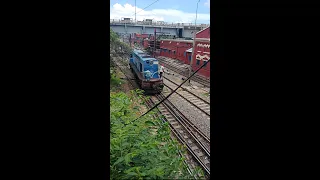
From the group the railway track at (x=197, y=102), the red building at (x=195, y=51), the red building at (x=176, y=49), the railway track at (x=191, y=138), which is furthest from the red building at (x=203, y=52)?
the railway track at (x=191, y=138)

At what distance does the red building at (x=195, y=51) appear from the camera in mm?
16375

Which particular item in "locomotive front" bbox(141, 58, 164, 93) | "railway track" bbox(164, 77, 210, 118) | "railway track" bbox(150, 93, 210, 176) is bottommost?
"railway track" bbox(150, 93, 210, 176)

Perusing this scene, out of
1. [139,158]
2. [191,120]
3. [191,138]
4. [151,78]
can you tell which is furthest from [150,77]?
[139,158]

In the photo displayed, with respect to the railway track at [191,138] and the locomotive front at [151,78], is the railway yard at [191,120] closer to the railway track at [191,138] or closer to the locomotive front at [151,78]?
the railway track at [191,138]

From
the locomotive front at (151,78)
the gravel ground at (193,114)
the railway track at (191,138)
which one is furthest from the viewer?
the locomotive front at (151,78)

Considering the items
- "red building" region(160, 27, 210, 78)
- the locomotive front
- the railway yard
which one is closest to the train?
the locomotive front

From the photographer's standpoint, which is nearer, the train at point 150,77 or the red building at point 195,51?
the train at point 150,77

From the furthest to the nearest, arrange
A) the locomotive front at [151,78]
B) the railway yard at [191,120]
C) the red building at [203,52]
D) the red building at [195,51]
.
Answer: the red building at [195,51], the red building at [203,52], the locomotive front at [151,78], the railway yard at [191,120]

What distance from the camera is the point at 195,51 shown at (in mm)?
18359

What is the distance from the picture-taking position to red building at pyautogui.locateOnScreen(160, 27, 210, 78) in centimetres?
1638

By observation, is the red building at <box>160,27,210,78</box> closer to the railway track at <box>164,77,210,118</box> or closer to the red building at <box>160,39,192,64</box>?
the red building at <box>160,39,192,64</box>
